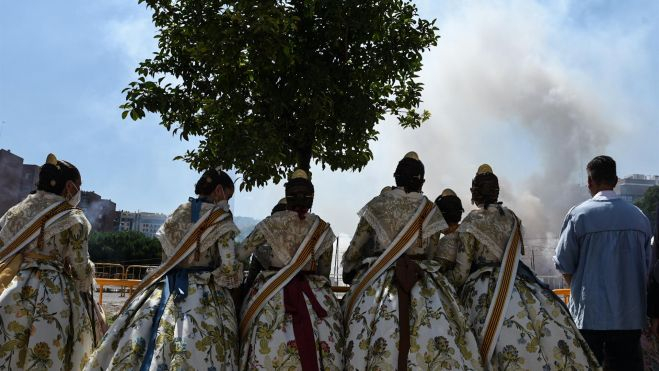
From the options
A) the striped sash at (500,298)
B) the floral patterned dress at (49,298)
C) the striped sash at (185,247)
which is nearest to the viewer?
the striped sash at (500,298)

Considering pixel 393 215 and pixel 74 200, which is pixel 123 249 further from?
pixel 393 215

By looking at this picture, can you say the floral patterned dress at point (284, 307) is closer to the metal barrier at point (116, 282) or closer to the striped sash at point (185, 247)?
the striped sash at point (185, 247)

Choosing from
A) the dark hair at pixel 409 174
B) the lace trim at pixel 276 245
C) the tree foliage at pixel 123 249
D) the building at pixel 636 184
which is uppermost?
the building at pixel 636 184

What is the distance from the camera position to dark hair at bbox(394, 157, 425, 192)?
4855 mm

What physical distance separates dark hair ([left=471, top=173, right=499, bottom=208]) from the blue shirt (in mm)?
689

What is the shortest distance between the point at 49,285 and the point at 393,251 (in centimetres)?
286

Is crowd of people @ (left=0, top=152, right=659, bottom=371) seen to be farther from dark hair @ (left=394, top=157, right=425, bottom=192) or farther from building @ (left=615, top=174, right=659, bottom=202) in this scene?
building @ (left=615, top=174, right=659, bottom=202)

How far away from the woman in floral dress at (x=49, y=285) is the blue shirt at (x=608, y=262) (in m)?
4.18

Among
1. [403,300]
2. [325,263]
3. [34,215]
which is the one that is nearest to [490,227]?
[403,300]

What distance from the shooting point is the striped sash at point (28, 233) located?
4.78 meters

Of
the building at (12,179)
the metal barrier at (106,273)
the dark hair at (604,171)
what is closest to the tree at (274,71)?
the dark hair at (604,171)

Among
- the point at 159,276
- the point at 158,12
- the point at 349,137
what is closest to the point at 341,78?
the point at 349,137

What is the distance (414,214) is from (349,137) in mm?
3293

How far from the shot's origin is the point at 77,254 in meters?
4.86
